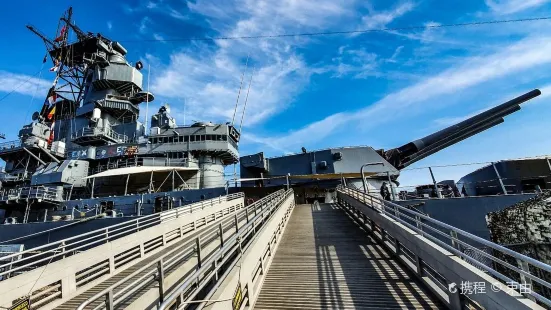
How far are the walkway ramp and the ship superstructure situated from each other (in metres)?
16.1

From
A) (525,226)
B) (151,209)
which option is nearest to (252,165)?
(151,209)

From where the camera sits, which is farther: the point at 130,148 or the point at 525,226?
the point at 130,148

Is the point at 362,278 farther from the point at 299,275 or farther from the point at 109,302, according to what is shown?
the point at 109,302

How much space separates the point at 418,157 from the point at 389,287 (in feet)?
76.0

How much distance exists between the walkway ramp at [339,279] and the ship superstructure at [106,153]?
1611 cm

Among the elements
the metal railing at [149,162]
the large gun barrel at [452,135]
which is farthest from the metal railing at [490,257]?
the metal railing at [149,162]

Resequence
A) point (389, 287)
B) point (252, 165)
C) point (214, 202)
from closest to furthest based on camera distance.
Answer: point (389, 287) → point (214, 202) → point (252, 165)

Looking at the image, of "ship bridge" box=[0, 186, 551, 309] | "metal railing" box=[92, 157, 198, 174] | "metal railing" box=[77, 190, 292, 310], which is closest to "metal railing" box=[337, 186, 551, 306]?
"ship bridge" box=[0, 186, 551, 309]

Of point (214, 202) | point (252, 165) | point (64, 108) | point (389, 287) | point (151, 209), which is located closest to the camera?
point (389, 287)

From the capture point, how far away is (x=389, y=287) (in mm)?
4715

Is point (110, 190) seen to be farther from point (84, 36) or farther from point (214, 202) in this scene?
point (84, 36)

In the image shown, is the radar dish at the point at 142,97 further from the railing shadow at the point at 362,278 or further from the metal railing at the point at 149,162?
the railing shadow at the point at 362,278

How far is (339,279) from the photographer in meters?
5.21

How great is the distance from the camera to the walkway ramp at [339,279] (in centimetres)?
423
